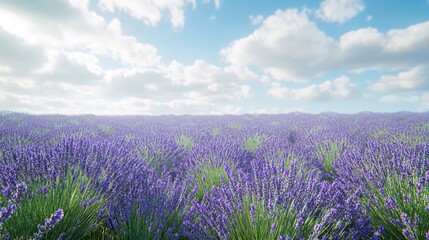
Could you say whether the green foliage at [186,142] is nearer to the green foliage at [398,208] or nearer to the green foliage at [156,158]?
the green foliage at [156,158]

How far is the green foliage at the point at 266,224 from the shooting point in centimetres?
141

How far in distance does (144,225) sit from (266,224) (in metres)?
0.73

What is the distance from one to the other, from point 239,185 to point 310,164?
1757 mm

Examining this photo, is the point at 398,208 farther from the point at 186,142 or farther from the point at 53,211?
the point at 186,142

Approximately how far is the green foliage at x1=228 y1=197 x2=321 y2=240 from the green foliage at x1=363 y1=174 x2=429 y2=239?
19.9 inches

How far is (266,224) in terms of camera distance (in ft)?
4.66


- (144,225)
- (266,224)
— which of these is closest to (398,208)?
(266,224)

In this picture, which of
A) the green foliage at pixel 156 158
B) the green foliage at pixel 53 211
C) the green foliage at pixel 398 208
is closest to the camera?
the green foliage at pixel 53 211

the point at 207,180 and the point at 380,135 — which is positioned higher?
the point at 380,135

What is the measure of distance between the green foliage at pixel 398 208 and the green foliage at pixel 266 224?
51cm

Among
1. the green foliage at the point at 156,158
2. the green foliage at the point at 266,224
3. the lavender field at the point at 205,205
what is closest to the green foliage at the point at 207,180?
the lavender field at the point at 205,205

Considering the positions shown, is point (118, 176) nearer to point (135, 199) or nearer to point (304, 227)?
point (135, 199)

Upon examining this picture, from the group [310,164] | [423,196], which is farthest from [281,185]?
[310,164]

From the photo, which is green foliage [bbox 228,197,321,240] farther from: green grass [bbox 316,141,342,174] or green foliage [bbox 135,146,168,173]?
green grass [bbox 316,141,342,174]
